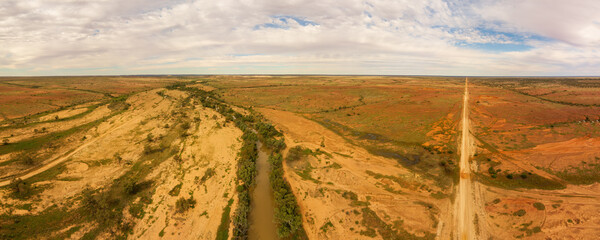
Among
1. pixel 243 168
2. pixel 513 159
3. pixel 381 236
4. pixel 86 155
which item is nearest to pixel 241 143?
pixel 243 168

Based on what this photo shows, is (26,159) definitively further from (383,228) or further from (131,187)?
(383,228)

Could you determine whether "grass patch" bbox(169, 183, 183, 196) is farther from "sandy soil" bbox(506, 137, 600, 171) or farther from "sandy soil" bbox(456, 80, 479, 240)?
"sandy soil" bbox(506, 137, 600, 171)

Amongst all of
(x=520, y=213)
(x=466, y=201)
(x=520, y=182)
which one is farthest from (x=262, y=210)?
(x=520, y=182)

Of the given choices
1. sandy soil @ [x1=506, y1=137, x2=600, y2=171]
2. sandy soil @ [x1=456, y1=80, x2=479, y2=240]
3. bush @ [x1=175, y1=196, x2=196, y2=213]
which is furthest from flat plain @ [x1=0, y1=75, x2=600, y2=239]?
sandy soil @ [x1=456, y1=80, x2=479, y2=240]

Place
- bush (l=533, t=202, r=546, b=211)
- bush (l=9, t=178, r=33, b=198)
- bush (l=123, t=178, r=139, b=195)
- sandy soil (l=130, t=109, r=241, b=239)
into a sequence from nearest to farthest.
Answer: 1. sandy soil (l=130, t=109, r=241, b=239)
2. bush (l=533, t=202, r=546, b=211)
3. bush (l=9, t=178, r=33, b=198)
4. bush (l=123, t=178, r=139, b=195)

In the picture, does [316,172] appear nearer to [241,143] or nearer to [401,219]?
[401,219]

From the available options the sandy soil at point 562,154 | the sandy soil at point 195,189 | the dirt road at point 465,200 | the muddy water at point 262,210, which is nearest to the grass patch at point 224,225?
the sandy soil at point 195,189

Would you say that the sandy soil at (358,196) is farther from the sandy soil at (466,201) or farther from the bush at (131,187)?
the bush at (131,187)
